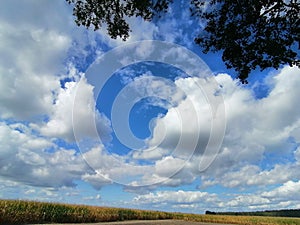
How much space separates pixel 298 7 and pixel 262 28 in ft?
4.50

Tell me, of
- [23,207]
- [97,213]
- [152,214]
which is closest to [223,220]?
[152,214]

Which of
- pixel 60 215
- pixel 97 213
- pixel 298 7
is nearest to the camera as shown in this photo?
pixel 298 7

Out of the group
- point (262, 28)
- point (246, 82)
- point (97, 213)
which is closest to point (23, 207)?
point (97, 213)

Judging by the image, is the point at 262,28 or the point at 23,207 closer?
the point at 262,28

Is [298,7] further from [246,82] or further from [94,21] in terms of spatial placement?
[94,21]

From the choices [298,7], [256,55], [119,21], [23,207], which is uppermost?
[119,21]

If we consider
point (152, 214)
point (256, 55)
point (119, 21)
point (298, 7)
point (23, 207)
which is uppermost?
point (152, 214)

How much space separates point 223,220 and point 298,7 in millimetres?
60305

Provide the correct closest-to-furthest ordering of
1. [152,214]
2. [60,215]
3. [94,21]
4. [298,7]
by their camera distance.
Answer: [298,7] → [94,21] → [60,215] → [152,214]

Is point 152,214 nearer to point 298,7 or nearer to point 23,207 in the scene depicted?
point 23,207

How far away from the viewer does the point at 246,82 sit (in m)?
13.0

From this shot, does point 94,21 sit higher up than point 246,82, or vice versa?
point 94,21

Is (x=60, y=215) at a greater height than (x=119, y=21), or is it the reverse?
(x=119, y=21)

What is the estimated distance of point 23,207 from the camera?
1011 inches
